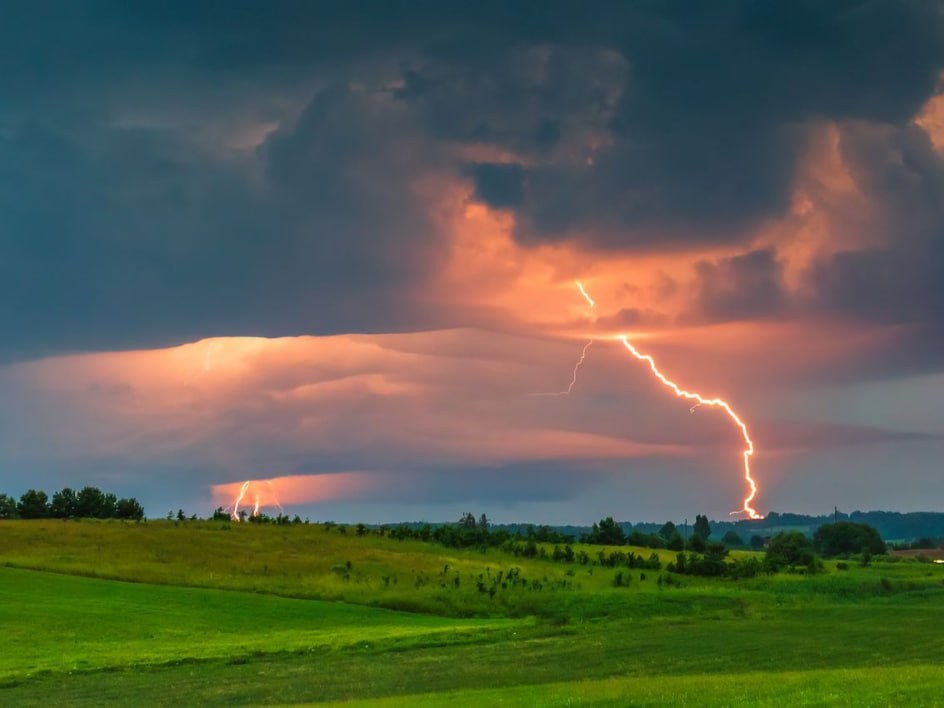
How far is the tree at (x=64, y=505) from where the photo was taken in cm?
12825

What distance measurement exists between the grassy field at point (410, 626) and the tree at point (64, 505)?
24049 mm

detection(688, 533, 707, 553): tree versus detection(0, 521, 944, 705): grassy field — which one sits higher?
detection(688, 533, 707, 553): tree

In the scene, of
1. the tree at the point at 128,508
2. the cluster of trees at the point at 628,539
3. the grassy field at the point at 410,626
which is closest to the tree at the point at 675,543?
the cluster of trees at the point at 628,539

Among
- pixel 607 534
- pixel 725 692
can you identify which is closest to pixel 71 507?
pixel 607 534

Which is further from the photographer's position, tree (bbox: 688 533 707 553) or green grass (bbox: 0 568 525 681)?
tree (bbox: 688 533 707 553)

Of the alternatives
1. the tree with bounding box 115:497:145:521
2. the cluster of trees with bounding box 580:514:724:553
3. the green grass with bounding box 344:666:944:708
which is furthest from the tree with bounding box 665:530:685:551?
the green grass with bounding box 344:666:944:708

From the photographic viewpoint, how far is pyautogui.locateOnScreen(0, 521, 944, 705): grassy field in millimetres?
40438

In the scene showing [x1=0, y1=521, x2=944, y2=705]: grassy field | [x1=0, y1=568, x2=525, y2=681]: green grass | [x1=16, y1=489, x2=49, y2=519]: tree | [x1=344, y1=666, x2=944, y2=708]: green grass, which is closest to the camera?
[x1=344, y1=666, x2=944, y2=708]: green grass

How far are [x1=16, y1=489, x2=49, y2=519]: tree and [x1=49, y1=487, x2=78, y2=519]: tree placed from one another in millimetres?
901

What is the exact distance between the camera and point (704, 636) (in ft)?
202

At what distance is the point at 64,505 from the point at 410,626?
234ft

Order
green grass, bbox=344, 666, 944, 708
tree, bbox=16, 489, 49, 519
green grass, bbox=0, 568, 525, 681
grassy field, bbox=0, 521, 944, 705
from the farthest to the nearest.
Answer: tree, bbox=16, 489, 49, 519 → green grass, bbox=0, 568, 525, 681 → grassy field, bbox=0, 521, 944, 705 → green grass, bbox=344, 666, 944, 708

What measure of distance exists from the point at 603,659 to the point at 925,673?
17.2 m

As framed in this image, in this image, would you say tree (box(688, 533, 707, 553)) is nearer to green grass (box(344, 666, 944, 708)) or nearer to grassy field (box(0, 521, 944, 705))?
grassy field (box(0, 521, 944, 705))
